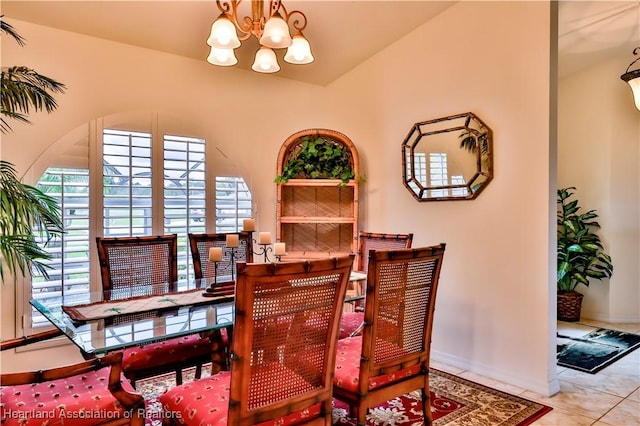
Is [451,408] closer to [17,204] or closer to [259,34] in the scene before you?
[259,34]

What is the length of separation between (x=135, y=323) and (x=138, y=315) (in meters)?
0.12

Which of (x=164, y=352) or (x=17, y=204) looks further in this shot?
(x=164, y=352)

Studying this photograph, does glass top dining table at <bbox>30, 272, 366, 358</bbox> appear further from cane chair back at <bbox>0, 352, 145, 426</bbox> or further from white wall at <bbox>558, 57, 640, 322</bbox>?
white wall at <bbox>558, 57, 640, 322</bbox>

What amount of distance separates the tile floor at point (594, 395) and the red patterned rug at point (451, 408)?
9 centimetres

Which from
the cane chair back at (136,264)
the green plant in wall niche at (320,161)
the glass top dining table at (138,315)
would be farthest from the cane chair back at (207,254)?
the green plant in wall niche at (320,161)

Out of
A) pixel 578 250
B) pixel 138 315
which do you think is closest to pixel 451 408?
pixel 138 315

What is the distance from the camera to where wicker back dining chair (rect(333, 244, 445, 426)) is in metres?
1.72

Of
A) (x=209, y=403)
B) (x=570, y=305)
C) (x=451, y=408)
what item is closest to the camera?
(x=209, y=403)

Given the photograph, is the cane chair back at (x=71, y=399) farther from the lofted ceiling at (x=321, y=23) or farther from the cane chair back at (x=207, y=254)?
the lofted ceiling at (x=321, y=23)

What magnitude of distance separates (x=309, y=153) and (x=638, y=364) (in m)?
3.22

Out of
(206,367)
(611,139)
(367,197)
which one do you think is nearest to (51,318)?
(206,367)

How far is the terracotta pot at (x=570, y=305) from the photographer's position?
4344mm

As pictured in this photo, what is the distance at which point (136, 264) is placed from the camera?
2600 millimetres

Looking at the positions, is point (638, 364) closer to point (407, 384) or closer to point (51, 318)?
point (407, 384)
